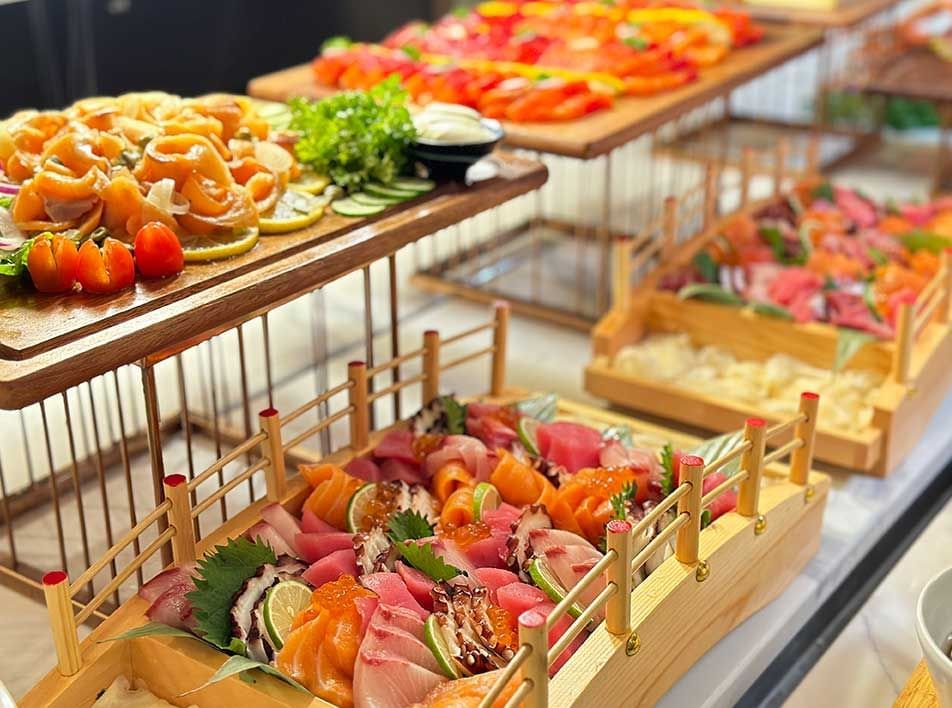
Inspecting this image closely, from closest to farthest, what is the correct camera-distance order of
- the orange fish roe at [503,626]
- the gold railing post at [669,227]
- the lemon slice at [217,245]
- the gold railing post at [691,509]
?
the orange fish roe at [503,626] < the gold railing post at [691,509] < the lemon slice at [217,245] < the gold railing post at [669,227]

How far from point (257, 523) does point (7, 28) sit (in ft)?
12.0

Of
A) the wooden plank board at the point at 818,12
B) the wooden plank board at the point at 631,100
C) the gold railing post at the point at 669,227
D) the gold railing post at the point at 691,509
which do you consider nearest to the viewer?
the gold railing post at the point at 691,509

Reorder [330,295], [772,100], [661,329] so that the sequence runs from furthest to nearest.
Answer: [772,100], [330,295], [661,329]

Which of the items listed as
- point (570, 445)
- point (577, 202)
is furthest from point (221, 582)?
point (577, 202)

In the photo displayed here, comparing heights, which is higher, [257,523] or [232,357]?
[257,523]

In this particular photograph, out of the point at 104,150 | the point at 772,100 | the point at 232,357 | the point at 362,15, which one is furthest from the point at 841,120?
the point at 104,150

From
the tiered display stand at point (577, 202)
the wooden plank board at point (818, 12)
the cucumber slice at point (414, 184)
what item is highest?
the wooden plank board at point (818, 12)

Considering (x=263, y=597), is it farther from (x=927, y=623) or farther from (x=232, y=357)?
(x=232, y=357)

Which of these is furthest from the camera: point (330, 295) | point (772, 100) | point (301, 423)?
point (772, 100)

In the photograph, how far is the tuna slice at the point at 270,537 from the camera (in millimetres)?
2287

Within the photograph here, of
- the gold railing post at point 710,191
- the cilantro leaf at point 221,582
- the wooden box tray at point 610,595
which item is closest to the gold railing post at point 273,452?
the wooden box tray at point 610,595

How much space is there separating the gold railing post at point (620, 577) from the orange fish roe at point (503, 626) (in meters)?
0.16

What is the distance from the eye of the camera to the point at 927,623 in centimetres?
184

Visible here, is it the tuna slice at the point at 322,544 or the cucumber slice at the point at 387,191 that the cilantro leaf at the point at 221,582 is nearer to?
the tuna slice at the point at 322,544
